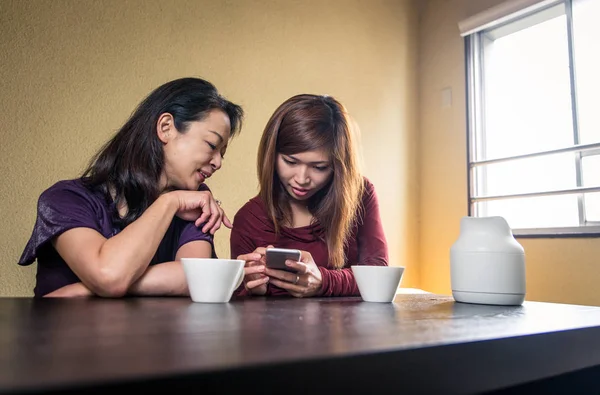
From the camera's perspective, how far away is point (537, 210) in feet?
8.63

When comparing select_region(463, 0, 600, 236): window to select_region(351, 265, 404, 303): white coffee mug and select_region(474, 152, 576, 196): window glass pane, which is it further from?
select_region(351, 265, 404, 303): white coffee mug

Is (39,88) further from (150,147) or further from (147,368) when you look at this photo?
(147,368)

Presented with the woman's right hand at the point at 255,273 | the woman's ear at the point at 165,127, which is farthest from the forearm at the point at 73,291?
the woman's ear at the point at 165,127

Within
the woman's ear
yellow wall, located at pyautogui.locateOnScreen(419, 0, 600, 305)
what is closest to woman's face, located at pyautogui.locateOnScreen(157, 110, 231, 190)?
the woman's ear

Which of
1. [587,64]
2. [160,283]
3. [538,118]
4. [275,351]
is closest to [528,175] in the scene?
[538,118]

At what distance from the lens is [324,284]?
4.15 ft

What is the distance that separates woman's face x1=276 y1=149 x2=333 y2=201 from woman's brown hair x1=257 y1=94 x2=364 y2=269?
0.06ft

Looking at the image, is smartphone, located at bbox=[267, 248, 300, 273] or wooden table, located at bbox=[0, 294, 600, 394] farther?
smartphone, located at bbox=[267, 248, 300, 273]

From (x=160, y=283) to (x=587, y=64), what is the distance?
8.06 ft

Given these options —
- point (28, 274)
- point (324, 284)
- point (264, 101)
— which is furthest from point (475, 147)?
point (28, 274)

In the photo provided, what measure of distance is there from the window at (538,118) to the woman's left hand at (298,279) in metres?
1.77

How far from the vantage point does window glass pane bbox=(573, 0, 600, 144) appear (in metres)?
2.40

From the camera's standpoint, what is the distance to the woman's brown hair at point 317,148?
1.55 meters

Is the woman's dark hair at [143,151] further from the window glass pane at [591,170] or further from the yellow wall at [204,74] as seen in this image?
the window glass pane at [591,170]
